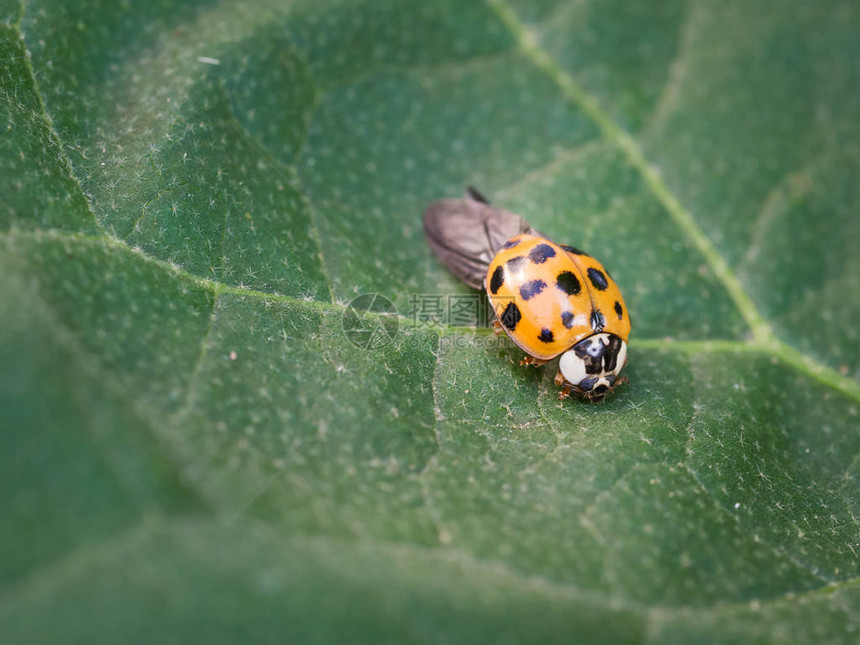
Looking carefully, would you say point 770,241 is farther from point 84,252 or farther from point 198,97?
point 84,252

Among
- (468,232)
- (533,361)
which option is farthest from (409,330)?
(468,232)

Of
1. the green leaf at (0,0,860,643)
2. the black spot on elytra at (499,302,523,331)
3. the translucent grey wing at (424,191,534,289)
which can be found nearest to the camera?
the green leaf at (0,0,860,643)

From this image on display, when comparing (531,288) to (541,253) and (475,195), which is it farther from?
(475,195)

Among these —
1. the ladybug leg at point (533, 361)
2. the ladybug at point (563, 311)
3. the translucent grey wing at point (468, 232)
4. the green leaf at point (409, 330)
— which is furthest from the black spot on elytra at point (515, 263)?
the ladybug leg at point (533, 361)

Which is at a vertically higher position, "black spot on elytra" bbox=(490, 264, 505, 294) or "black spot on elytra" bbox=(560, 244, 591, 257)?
"black spot on elytra" bbox=(560, 244, 591, 257)

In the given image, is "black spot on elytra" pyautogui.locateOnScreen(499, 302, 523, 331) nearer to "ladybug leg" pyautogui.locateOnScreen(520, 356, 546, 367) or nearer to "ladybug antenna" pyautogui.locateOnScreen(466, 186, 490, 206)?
"ladybug leg" pyautogui.locateOnScreen(520, 356, 546, 367)

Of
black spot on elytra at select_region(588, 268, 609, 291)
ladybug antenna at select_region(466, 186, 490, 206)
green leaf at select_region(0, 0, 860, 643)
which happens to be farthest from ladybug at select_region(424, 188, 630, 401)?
ladybug antenna at select_region(466, 186, 490, 206)

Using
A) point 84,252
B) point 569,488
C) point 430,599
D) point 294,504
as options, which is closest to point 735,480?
point 569,488
